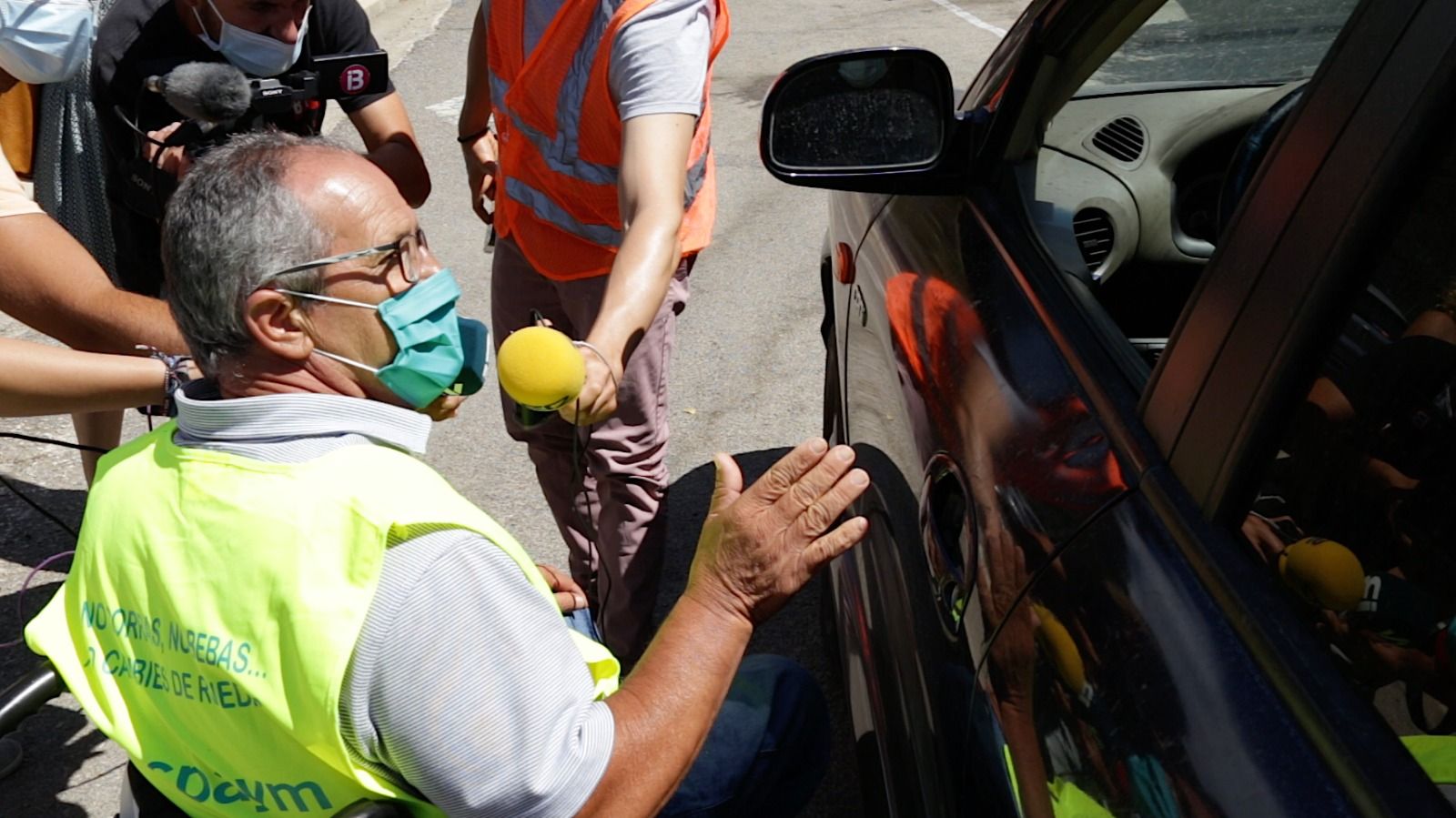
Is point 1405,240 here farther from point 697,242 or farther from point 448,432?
point 448,432

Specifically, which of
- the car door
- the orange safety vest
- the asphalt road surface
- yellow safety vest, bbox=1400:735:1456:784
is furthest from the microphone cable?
yellow safety vest, bbox=1400:735:1456:784

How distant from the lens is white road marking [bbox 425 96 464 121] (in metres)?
7.88

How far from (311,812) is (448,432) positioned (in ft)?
10.0

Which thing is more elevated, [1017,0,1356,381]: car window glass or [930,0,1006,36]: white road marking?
[1017,0,1356,381]: car window glass

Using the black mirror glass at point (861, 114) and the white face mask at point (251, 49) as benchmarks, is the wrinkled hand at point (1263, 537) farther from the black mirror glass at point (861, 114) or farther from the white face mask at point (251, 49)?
the white face mask at point (251, 49)

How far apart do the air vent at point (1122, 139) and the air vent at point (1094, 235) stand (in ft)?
0.63

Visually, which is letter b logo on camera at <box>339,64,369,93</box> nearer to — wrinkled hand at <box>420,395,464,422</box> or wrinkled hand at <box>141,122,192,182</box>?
wrinkled hand at <box>141,122,192,182</box>

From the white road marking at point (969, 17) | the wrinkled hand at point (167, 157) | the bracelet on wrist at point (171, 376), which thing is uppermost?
the wrinkled hand at point (167, 157)

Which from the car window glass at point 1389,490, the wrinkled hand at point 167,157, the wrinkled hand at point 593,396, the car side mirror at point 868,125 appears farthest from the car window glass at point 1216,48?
the wrinkled hand at point 167,157

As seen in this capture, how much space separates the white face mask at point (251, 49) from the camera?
2.79 m

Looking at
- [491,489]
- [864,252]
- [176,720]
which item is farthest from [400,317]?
[491,489]

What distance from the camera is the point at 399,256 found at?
1.88 meters

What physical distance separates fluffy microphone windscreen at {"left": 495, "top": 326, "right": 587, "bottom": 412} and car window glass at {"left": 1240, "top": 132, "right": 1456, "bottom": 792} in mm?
1039

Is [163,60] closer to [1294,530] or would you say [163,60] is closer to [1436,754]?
[1294,530]
